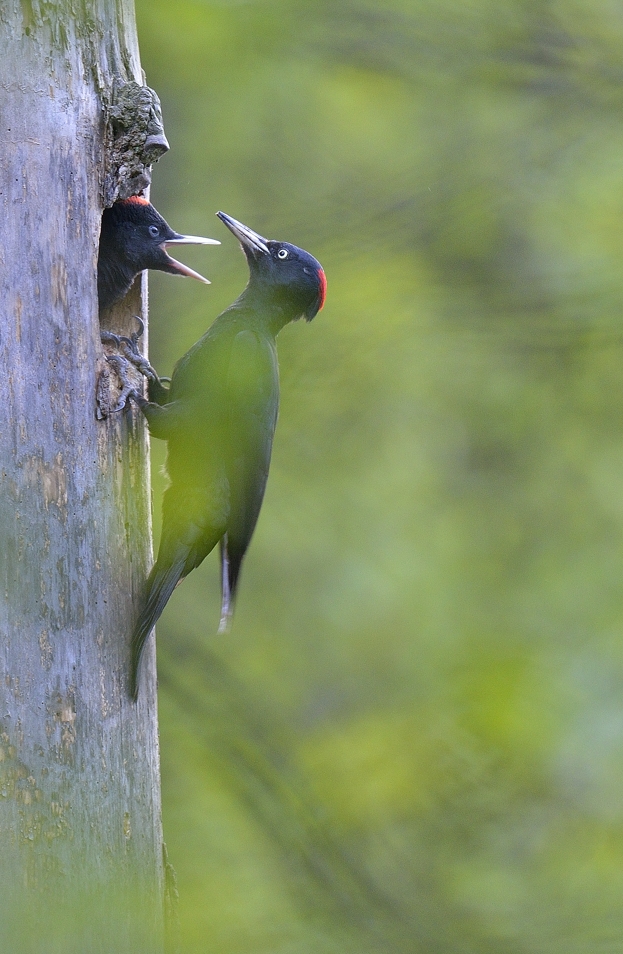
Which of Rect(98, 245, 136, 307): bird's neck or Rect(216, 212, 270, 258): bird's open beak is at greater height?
Rect(216, 212, 270, 258): bird's open beak

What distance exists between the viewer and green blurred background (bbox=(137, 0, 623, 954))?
4.65 ft

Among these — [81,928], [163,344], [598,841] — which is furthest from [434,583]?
[81,928]

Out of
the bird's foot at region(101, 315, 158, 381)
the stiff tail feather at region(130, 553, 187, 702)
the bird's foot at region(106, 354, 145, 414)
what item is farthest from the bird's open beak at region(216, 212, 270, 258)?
the stiff tail feather at region(130, 553, 187, 702)

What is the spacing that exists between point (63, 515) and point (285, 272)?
1.73m

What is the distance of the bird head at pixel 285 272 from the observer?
3482 millimetres

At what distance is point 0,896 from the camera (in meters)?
1.85

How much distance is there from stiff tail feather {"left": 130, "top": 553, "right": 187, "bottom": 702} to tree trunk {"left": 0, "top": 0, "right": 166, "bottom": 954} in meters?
0.03

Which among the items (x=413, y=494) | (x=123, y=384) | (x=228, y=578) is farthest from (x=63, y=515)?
(x=413, y=494)

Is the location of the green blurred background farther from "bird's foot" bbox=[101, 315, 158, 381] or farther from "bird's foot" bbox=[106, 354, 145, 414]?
"bird's foot" bbox=[106, 354, 145, 414]

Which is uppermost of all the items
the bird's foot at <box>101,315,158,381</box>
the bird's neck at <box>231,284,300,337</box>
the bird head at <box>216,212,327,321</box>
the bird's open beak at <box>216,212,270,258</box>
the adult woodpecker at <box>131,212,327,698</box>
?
the bird's open beak at <box>216,212,270,258</box>

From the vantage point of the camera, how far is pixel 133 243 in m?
3.06

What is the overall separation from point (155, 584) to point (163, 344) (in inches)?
47.4

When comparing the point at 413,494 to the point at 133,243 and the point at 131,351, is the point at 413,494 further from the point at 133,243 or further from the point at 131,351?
the point at 131,351

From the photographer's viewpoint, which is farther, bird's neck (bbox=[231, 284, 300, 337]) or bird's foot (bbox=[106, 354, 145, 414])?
bird's neck (bbox=[231, 284, 300, 337])
